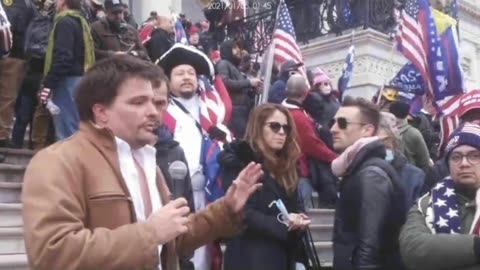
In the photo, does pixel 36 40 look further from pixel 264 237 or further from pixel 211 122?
pixel 264 237

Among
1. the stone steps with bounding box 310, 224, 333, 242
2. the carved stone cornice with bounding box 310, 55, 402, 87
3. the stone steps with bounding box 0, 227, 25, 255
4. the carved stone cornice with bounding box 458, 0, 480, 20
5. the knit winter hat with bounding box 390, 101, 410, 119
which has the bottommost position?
the stone steps with bounding box 310, 224, 333, 242

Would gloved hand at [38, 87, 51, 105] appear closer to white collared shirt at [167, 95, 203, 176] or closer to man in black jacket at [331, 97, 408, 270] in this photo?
white collared shirt at [167, 95, 203, 176]

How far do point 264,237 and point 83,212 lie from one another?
2.28m

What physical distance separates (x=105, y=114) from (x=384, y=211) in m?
2.08

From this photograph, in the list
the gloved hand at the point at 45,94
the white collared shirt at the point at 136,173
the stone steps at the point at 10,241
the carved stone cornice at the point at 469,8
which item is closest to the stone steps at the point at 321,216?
the gloved hand at the point at 45,94

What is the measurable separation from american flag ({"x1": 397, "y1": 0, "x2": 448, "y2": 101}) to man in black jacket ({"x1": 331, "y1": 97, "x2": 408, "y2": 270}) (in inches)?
182

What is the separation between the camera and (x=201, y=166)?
549 cm

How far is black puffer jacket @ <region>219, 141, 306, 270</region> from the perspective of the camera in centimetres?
454

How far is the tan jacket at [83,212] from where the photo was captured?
2268mm

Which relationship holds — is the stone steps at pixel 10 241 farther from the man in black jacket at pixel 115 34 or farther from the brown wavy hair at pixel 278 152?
the man in black jacket at pixel 115 34

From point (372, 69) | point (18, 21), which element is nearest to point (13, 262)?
point (18, 21)

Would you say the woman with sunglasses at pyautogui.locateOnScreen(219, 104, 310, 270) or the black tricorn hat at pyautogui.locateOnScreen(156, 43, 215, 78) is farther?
the black tricorn hat at pyautogui.locateOnScreen(156, 43, 215, 78)

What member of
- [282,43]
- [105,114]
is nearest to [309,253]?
[105,114]

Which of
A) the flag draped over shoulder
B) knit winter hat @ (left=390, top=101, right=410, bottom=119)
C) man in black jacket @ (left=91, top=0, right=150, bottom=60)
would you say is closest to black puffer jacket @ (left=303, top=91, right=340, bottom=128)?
knit winter hat @ (left=390, top=101, right=410, bottom=119)
